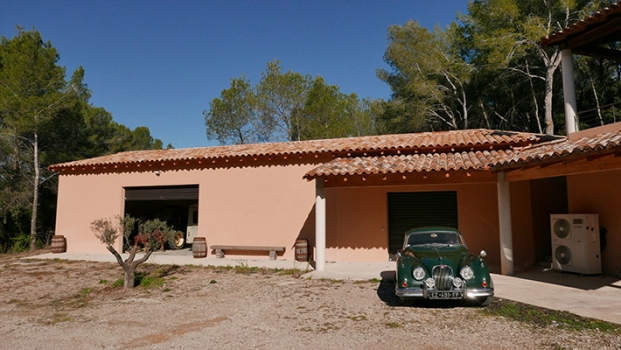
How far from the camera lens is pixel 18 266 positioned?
436 inches

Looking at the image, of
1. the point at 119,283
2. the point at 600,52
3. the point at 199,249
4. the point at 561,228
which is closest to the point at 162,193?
the point at 199,249

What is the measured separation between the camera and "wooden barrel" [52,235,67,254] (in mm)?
13242

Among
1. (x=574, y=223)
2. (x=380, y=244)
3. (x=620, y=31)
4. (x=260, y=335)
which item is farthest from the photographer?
(x=380, y=244)

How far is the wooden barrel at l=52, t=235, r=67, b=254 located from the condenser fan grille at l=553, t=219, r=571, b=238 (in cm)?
1528

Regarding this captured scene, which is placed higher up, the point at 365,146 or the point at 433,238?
the point at 365,146

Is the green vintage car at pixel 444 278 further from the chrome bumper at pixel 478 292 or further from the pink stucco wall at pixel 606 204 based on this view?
the pink stucco wall at pixel 606 204

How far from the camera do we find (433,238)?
7.01 meters

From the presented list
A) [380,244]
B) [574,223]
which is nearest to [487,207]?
[574,223]

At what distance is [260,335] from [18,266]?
10180mm

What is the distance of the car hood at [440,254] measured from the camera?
19.1ft

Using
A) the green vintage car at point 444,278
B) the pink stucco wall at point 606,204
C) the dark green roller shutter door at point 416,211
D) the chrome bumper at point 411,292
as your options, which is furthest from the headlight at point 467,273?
the dark green roller shutter door at point 416,211

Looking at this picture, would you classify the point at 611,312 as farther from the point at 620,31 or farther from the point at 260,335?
the point at 620,31

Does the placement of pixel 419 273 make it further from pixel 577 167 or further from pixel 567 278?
pixel 567 278

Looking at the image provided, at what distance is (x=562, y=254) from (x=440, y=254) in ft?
14.1
